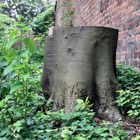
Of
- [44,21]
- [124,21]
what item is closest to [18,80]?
[124,21]

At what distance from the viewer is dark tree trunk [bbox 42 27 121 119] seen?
A: 318cm

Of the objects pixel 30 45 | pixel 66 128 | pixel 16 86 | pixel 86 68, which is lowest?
pixel 66 128

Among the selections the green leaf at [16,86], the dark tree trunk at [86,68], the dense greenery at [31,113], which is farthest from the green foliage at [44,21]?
the green leaf at [16,86]

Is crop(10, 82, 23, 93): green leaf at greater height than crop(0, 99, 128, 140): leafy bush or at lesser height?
greater

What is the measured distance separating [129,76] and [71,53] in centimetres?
105

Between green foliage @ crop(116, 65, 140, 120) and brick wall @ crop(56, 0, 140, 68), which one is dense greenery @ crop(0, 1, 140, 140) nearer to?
green foliage @ crop(116, 65, 140, 120)

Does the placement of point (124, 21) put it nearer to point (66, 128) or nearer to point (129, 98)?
point (129, 98)

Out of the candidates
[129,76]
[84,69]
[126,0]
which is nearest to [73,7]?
[126,0]

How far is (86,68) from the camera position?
324 centimetres

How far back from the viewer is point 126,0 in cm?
490

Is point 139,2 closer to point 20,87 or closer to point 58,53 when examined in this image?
point 58,53

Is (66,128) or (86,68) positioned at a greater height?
(86,68)

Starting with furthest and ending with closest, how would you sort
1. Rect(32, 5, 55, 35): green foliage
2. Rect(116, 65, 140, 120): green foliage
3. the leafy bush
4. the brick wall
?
Rect(32, 5, 55, 35): green foliage < the brick wall < Rect(116, 65, 140, 120): green foliage < the leafy bush

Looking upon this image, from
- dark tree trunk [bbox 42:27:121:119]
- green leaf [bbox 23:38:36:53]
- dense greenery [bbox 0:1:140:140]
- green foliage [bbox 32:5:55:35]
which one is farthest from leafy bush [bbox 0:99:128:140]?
green foliage [bbox 32:5:55:35]
